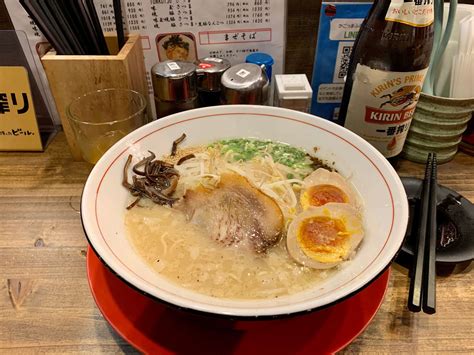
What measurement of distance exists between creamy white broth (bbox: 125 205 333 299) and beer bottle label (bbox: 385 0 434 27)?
32.4 inches

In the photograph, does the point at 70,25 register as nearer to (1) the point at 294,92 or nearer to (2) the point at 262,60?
(2) the point at 262,60

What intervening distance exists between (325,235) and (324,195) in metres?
0.18

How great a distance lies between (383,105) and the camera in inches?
52.0

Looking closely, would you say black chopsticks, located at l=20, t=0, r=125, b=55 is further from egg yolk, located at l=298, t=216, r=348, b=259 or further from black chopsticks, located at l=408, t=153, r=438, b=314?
black chopsticks, located at l=408, t=153, r=438, b=314

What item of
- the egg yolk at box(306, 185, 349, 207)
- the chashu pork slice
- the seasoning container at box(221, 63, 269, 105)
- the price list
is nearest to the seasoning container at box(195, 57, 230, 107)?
the seasoning container at box(221, 63, 269, 105)

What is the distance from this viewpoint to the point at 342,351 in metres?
1.03

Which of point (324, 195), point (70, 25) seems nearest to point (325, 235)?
point (324, 195)

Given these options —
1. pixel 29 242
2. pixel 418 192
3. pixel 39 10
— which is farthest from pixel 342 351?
pixel 39 10

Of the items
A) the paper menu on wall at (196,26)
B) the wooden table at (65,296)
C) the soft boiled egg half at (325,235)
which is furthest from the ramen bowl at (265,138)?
the paper menu on wall at (196,26)

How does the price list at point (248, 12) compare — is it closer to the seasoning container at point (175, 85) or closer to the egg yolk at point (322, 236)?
the seasoning container at point (175, 85)

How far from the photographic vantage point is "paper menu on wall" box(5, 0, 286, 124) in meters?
1.51

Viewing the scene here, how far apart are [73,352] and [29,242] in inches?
18.4

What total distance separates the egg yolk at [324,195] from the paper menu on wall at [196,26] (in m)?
0.72

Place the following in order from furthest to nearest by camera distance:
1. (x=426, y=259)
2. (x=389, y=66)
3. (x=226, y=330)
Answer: (x=389, y=66), (x=426, y=259), (x=226, y=330)
